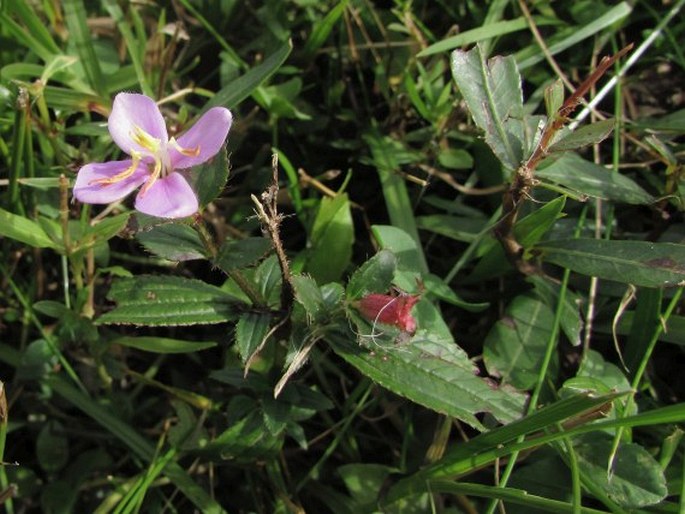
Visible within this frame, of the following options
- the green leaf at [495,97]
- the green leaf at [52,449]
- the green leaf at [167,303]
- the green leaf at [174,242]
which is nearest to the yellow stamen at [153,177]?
the green leaf at [174,242]

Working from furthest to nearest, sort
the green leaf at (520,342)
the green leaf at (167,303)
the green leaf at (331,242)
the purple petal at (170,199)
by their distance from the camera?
1. the green leaf at (331,242)
2. the green leaf at (520,342)
3. the green leaf at (167,303)
4. the purple petal at (170,199)

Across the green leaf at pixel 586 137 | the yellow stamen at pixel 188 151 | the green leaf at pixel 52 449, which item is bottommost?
the green leaf at pixel 52 449

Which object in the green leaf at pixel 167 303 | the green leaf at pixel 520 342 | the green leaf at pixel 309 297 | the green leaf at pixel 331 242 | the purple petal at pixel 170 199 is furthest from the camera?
the green leaf at pixel 331 242

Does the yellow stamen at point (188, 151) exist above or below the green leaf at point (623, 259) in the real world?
above

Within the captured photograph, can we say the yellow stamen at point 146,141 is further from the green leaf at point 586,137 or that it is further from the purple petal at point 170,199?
the green leaf at point 586,137

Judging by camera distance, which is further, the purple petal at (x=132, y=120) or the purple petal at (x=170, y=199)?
the purple petal at (x=132, y=120)

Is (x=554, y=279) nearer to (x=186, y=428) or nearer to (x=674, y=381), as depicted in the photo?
(x=674, y=381)

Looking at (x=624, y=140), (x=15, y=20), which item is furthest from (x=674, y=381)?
(x=15, y=20)

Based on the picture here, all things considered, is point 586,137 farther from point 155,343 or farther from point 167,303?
point 155,343
